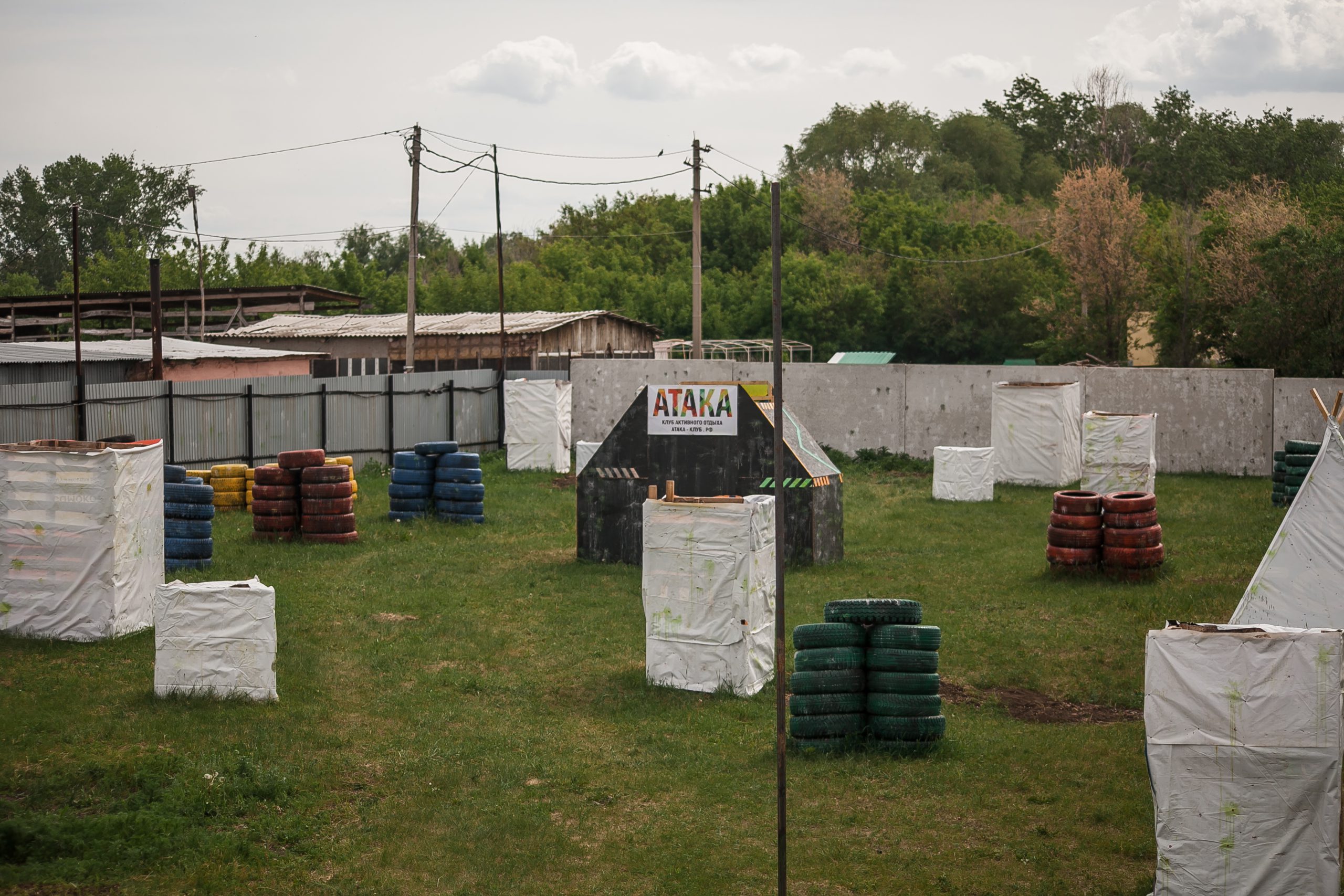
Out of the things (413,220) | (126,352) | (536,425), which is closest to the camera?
Result: (536,425)

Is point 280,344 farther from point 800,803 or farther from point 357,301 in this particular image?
point 800,803

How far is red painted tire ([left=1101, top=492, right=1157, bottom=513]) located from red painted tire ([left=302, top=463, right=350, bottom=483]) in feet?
39.4

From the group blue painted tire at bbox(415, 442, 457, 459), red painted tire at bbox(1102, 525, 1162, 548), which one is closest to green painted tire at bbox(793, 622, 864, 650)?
red painted tire at bbox(1102, 525, 1162, 548)

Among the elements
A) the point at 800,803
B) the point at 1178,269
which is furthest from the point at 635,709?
the point at 1178,269

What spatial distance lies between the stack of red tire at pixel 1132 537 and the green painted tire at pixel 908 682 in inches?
303

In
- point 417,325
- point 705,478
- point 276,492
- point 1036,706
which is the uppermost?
point 417,325

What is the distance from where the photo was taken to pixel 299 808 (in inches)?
364

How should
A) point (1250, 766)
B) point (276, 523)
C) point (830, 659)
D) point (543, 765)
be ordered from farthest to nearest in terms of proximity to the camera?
point (276, 523)
point (830, 659)
point (543, 765)
point (1250, 766)

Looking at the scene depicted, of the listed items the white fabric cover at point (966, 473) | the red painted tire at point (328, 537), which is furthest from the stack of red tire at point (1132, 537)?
the red painted tire at point (328, 537)

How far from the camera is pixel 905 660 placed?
10.7 m

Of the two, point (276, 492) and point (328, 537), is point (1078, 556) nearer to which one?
point (328, 537)

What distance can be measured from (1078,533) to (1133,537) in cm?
73

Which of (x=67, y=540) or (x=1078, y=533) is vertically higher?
(x=67, y=540)

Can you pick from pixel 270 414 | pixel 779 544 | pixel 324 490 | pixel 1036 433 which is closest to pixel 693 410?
pixel 324 490
